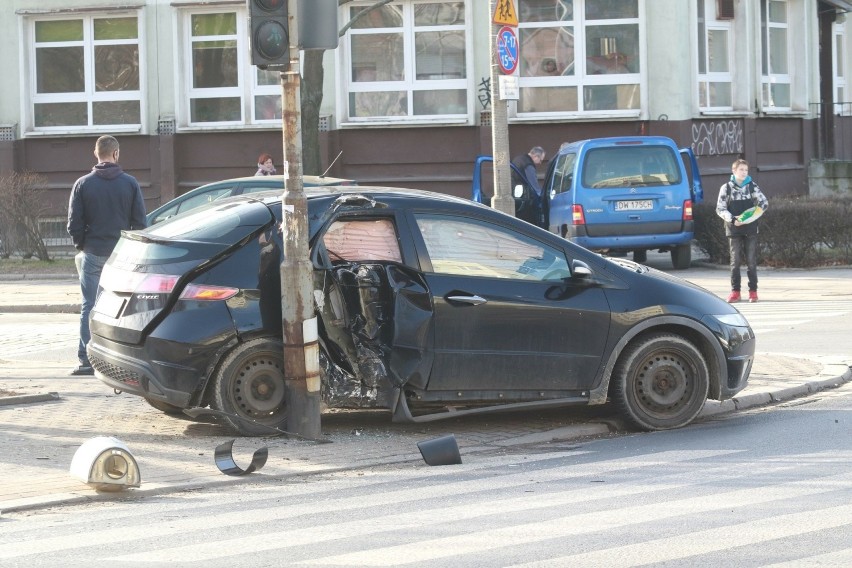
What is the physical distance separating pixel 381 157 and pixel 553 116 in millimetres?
3516

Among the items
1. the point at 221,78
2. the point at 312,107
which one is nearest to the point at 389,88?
the point at 312,107

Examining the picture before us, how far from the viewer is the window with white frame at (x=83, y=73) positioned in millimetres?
29891

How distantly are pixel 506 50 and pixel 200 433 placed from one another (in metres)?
9.81

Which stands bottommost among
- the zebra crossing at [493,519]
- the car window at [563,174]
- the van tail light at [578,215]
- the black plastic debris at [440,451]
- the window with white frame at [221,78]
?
the zebra crossing at [493,519]

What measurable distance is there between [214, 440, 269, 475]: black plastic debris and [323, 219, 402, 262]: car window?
65.8 inches

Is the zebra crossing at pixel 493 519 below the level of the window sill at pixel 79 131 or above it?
below

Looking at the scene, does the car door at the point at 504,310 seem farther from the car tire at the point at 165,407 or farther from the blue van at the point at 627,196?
the blue van at the point at 627,196

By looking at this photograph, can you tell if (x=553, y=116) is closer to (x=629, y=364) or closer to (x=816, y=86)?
(x=816, y=86)

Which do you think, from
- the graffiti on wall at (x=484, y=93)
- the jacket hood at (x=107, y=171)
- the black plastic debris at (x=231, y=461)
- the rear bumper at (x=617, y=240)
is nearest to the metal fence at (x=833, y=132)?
the graffiti on wall at (x=484, y=93)

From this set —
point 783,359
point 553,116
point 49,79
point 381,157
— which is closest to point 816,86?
point 553,116

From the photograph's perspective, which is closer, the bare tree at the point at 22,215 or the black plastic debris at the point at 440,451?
the black plastic debris at the point at 440,451

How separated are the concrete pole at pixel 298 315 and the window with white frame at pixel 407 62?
65.2ft

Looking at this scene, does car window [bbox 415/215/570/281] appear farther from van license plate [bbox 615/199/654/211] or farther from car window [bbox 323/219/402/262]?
van license plate [bbox 615/199/654/211]

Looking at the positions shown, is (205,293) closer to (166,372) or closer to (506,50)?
(166,372)
